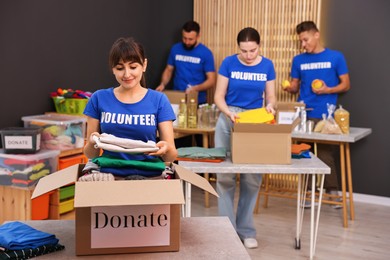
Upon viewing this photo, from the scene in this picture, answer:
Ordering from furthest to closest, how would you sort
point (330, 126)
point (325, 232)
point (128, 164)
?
1. point (330, 126)
2. point (325, 232)
3. point (128, 164)

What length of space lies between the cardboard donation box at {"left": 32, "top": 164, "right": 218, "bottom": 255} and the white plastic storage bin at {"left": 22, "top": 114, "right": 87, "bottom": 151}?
2.54 m

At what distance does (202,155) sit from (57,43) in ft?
7.13

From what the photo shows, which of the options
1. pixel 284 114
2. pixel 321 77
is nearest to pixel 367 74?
pixel 321 77

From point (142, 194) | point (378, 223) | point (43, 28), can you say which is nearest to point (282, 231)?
point (378, 223)

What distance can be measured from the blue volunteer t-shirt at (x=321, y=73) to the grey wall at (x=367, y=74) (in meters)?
0.33

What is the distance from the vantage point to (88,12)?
528 cm

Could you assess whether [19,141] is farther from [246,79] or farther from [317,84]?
[317,84]

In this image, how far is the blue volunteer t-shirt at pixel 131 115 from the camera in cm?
210

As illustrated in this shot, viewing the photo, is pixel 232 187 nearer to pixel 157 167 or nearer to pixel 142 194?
pixel 157 167

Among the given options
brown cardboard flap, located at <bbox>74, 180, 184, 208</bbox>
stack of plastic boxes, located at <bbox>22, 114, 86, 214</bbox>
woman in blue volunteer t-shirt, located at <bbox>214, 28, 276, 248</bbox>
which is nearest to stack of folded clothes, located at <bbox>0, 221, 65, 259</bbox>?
brown cardboard flap, located at <bbox>74, 180, 184, 208</bbox>

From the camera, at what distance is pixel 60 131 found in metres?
4.31

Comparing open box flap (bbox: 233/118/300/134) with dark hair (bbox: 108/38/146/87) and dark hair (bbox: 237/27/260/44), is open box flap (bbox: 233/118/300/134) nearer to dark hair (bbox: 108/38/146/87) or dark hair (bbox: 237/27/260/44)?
dark hair (bbox: 237/27/260/44)

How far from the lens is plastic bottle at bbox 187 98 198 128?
5.38 meters

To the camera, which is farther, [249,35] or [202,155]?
[249,35]
